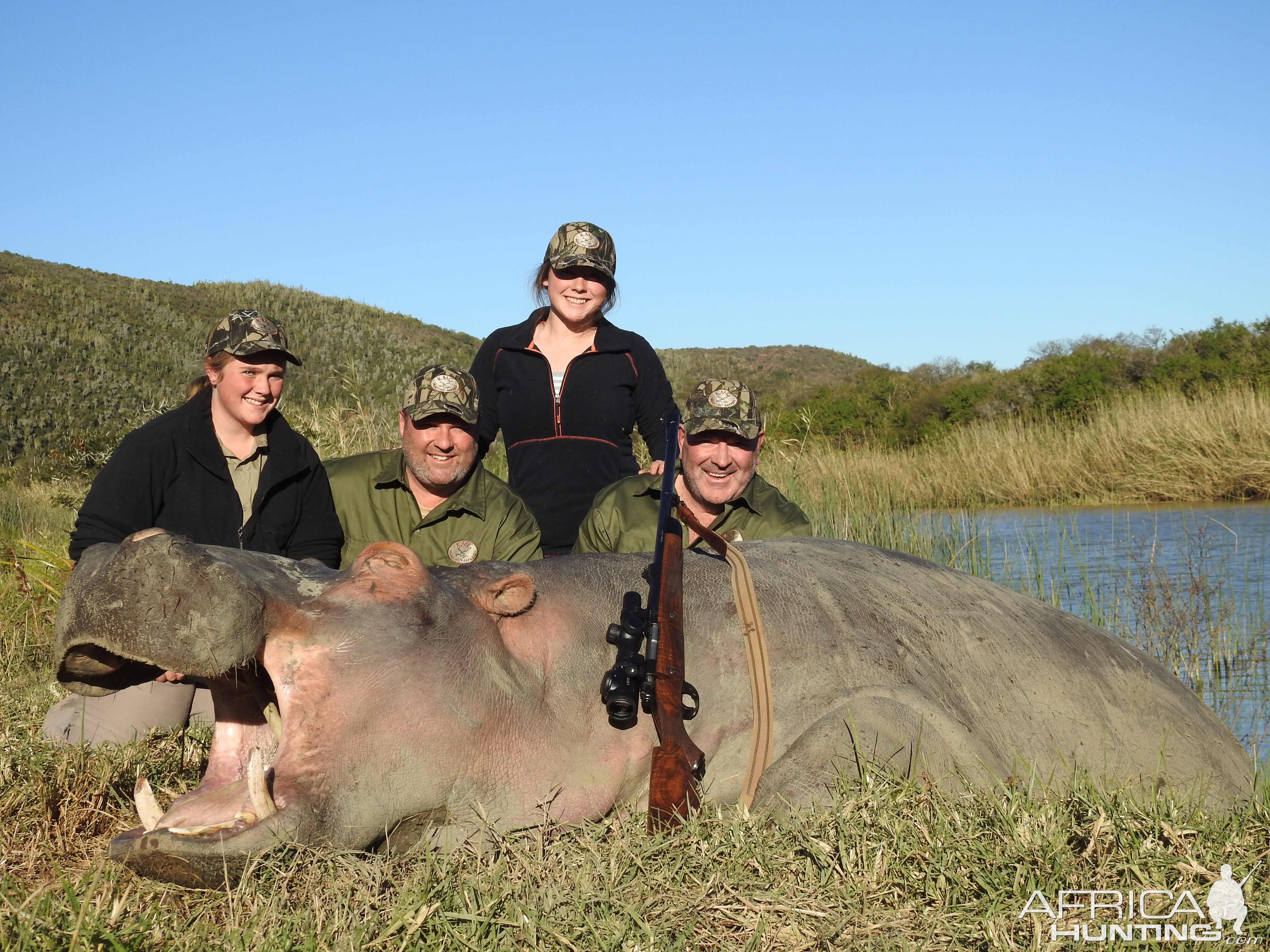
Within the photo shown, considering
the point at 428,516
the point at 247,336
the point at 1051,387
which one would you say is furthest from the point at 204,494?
the point at 1051,387

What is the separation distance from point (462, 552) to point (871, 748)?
2.03m

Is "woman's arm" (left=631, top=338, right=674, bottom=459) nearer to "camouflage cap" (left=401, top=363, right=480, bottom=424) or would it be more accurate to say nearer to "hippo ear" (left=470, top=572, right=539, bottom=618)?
"camouflage cap" (left=401, top=363, right=480, bottom=424)

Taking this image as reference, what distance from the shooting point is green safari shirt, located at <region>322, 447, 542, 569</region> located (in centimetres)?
481

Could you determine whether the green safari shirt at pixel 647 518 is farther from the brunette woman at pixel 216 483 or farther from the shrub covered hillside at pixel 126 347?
the shrub covered hillside at pixel 126 347

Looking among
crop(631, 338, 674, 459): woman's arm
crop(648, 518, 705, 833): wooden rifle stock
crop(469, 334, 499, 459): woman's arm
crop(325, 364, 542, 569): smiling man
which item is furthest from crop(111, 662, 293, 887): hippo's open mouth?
crop(631, 338, 674, 459): woman's arm

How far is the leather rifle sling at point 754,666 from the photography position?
2.92 meters

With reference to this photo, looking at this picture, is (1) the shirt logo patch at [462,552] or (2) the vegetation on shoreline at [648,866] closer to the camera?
(2) the vegetation on shoreline at [648,866]

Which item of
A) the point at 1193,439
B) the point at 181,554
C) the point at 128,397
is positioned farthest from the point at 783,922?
the point at 128,397

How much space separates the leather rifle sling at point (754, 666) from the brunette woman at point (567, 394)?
2.37m

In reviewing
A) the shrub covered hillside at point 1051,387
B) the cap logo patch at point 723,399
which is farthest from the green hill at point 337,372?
the cap logo patch at point 723,399

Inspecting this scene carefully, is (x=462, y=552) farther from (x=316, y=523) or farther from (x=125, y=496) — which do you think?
(x=125, y=496)

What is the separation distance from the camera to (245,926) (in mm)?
2270

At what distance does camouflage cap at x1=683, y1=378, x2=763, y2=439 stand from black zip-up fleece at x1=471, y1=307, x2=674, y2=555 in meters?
0.83

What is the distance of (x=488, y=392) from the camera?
572cm
